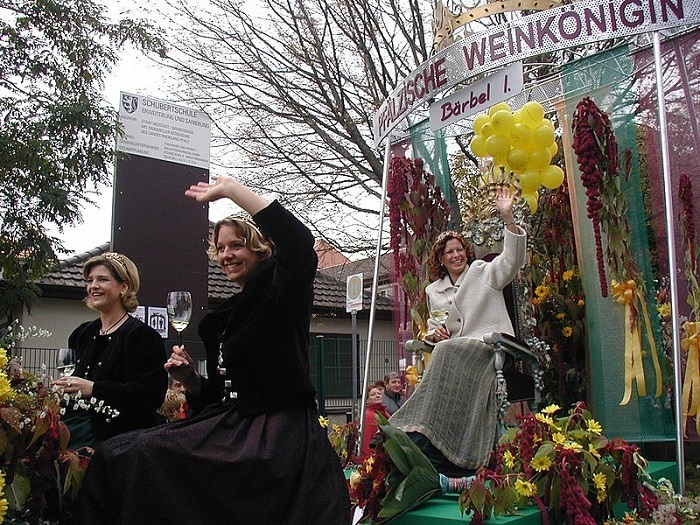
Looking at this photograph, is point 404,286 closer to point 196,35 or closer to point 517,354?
point 517,354

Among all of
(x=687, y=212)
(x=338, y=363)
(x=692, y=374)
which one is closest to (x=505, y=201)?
(x=687, y=212)

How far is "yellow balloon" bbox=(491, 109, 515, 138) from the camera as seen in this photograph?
16.3ft

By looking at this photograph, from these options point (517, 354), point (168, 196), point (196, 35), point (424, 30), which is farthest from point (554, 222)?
point (196, 35)

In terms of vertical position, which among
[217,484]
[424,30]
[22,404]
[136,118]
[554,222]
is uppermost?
[424,30]

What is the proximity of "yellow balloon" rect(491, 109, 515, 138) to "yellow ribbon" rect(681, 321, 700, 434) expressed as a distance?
A: 166cm

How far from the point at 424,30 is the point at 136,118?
5.81 metres

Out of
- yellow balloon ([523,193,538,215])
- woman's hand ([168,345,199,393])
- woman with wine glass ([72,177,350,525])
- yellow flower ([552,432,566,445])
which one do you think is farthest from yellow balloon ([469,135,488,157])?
woman's hand ([168,345,199,393])

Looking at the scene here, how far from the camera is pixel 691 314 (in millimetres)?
4320

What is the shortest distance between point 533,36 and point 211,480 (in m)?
3.52

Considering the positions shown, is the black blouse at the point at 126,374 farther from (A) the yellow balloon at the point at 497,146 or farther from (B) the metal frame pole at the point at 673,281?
(A) the yellow balloon at the point at 497,146

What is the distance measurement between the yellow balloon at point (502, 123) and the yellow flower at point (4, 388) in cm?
360

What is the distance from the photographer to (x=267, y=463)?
90.7 inches

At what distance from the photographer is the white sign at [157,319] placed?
632 centimetres

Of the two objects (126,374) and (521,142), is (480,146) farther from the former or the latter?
(126,374)
